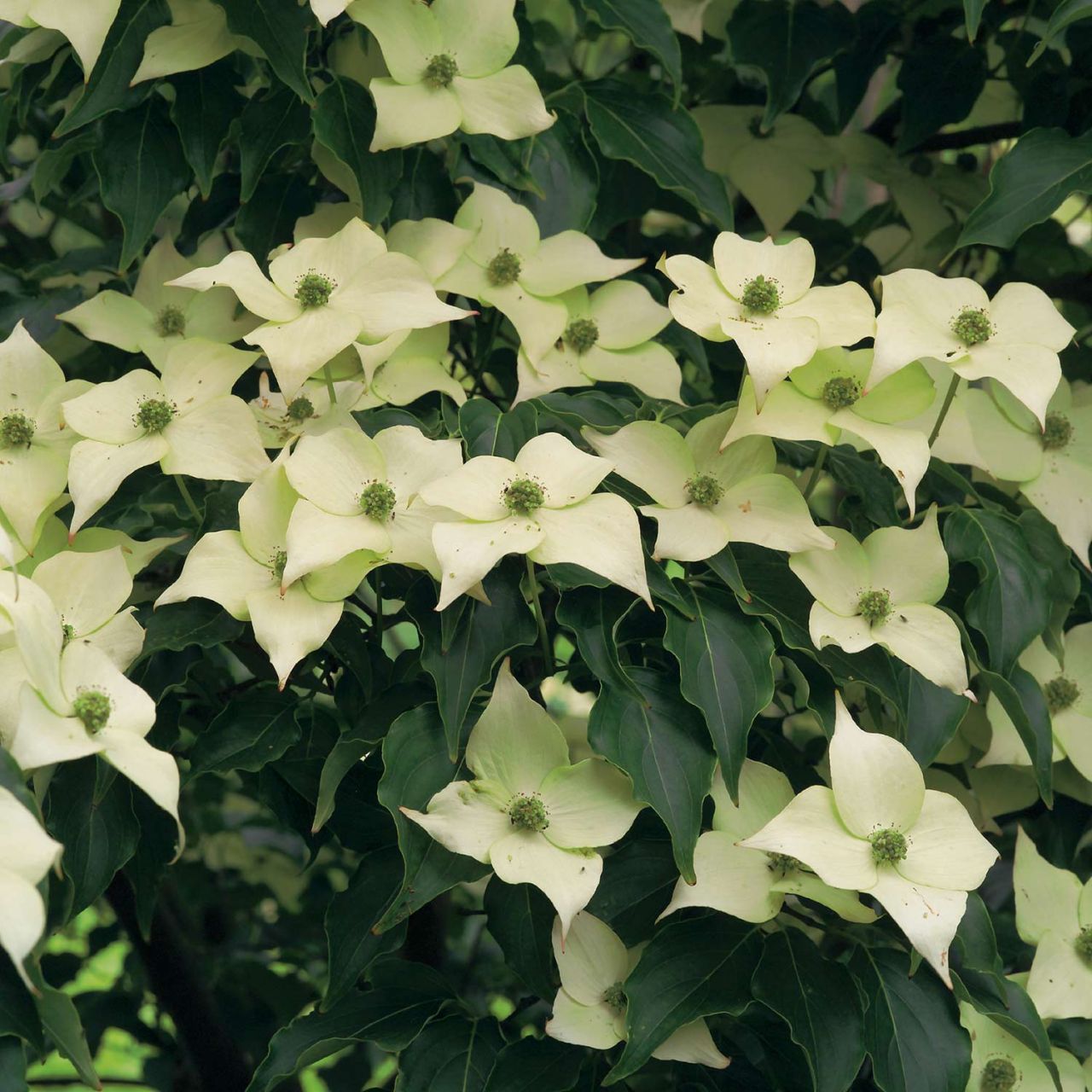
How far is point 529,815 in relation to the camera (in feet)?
3.03

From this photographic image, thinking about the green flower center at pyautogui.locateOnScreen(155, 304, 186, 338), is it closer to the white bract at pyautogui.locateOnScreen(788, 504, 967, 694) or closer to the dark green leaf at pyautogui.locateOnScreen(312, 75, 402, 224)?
the dark green leaf at pyautogui.locateOnScreen(312, 75, 402, 224)

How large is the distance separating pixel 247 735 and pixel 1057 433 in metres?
0.73

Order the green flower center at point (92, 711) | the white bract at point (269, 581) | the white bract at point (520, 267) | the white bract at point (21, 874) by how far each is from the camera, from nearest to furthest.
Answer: the white bract at point (21, 874) → the green flower center at point (92, 711) → the white bract at point (269, 581) → the white bract at point (520, 267)

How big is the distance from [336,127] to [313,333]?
8.3 inches

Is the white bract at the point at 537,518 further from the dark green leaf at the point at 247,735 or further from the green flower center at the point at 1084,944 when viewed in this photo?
the green flower center at the point at 1084,944

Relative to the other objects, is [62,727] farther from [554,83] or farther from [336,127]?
[554,83]

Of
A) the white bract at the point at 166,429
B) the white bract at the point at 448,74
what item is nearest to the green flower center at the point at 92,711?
the white bract at the point at 166,429

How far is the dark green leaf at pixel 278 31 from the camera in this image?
1.04 meters

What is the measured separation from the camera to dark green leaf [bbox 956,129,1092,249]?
1110 mm

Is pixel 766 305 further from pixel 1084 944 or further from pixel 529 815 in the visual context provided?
pixel 1084 944

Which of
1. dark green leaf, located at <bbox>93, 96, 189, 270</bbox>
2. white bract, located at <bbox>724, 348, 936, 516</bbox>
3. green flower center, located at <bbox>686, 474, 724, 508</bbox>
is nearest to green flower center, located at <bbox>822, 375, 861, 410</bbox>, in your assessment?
white bract, located at <bbox>724, 348, 936, 516</bbox>

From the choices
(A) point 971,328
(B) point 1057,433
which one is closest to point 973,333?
(A) point 971,328

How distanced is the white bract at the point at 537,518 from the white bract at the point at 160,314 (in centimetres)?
30

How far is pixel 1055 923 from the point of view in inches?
42.6
